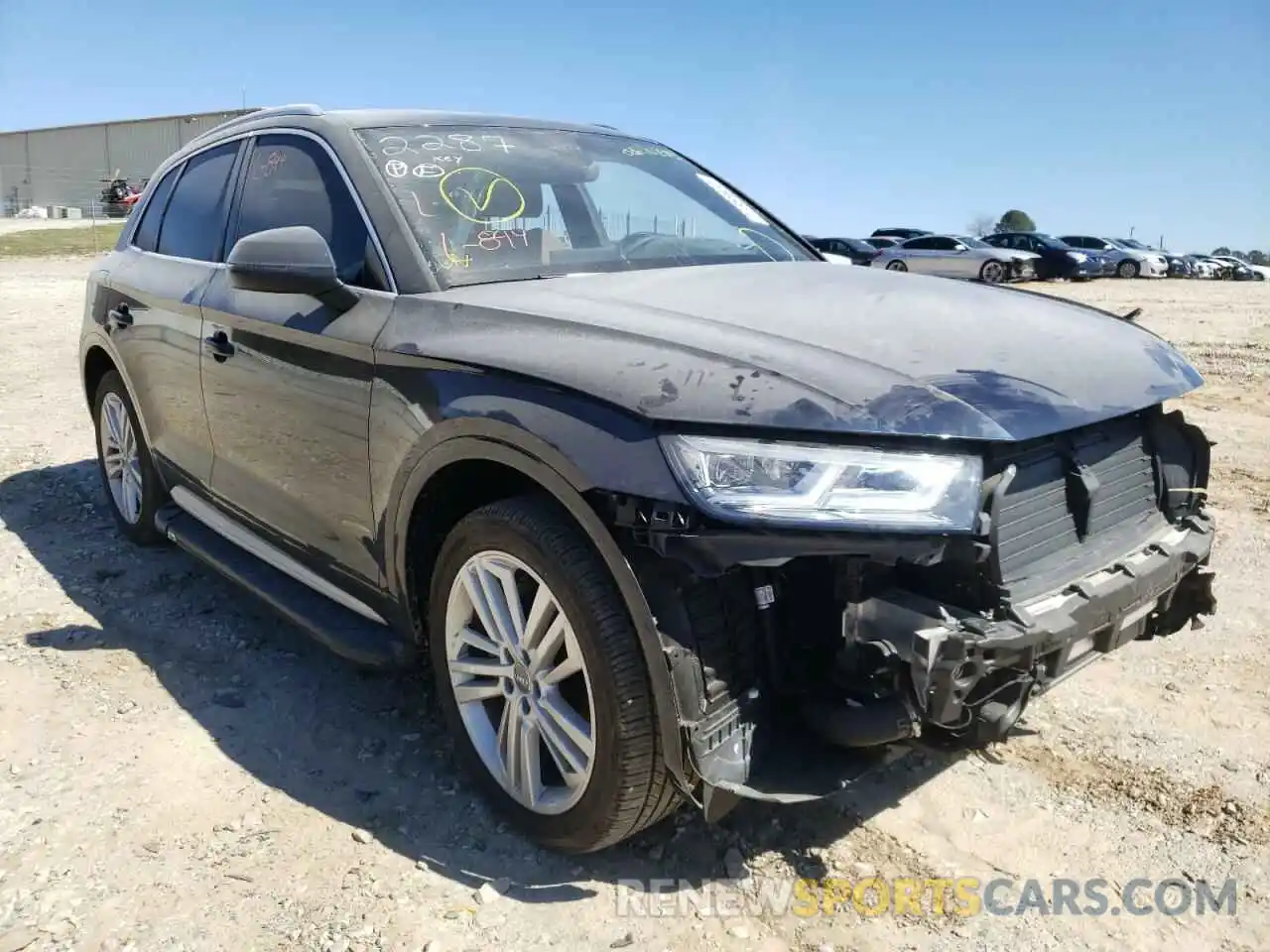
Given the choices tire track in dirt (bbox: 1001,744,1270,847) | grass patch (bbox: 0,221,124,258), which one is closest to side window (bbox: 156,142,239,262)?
tire track in dirt (bbox: 1001,744,1270,847)

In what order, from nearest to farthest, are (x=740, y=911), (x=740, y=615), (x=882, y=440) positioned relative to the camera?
(x=882, y=440) → (x=740, y=615) → (x=740, y=911)

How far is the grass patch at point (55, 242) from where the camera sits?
2473 cm

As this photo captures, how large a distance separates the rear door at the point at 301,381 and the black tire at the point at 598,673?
0.61 meters

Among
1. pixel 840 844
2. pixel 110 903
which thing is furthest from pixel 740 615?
pixel 110 903

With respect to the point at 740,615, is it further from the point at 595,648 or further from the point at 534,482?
the point at 534,482

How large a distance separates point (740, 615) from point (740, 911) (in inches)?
30.2

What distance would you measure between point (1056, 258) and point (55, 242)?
2956cm

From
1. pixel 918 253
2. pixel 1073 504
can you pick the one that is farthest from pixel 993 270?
pixel 1073 504

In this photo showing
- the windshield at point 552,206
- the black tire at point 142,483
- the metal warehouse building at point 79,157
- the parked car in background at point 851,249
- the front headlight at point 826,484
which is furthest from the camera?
the metal warehouse building at point 79,157

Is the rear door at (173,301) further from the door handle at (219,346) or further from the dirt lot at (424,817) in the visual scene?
the dirt lot at (424,817)

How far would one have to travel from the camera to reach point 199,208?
4.02 m

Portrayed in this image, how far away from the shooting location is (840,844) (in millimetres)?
2529

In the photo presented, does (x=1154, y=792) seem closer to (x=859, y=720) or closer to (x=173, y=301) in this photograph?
(x=859, y=720)

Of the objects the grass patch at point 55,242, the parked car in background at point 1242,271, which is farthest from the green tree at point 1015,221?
the grass patch at point 55,242
